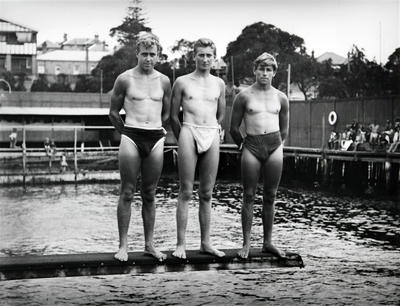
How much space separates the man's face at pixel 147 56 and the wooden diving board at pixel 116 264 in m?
2.29

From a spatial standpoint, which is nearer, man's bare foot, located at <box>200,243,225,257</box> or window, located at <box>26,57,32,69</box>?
man's bare foot, located at <box>200,243,225,257</box>

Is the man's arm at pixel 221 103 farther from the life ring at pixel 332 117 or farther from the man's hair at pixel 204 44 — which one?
the life ring at pixel 332 117

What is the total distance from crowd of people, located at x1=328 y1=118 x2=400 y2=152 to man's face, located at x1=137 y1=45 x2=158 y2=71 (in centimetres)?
2981

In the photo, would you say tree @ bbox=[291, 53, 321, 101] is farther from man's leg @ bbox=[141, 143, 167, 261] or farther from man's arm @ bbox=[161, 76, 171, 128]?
man's leg @ bbox=[141, 143, 167, 261]

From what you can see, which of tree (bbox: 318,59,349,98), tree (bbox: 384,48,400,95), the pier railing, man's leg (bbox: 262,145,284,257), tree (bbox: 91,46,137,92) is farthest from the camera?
tree (bbox: 91,46,137,92)

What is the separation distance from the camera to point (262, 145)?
30.8 ft

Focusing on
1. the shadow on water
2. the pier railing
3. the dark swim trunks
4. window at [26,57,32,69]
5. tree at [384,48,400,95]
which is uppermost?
window at [26,57,32,69]

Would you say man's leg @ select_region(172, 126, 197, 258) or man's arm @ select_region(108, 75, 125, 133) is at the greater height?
man's arm @ select_region(108, 75, 125, 133)

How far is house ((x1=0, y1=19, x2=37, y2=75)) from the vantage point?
59263 millimetres

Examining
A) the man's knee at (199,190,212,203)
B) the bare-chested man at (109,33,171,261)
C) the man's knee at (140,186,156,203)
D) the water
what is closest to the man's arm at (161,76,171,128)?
the bare-chested man at (109,33,171,261)

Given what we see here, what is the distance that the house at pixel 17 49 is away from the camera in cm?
5926

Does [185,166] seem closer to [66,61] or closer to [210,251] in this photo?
[210,251]

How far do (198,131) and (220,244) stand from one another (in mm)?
14480

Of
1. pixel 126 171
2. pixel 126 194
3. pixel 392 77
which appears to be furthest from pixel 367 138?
pixel 126 171
